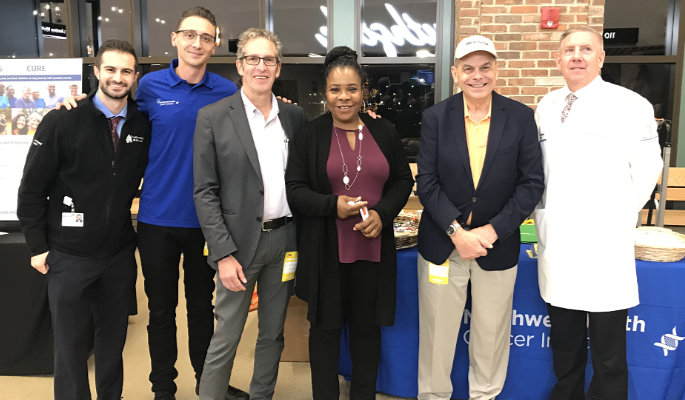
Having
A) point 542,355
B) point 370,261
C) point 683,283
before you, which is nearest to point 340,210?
point 370,261

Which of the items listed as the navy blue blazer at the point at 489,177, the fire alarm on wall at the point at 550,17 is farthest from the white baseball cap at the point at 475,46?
the fire alarm on wall at the point at 550,17

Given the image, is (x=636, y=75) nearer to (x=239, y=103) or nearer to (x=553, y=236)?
(x=553, y=236)

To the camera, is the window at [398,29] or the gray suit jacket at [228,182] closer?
the gray suit jacket at [228,182]

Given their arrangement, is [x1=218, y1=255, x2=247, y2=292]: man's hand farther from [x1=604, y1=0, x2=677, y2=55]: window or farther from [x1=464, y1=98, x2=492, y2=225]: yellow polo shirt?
[x1=604, y1=0, x2=677, y2=55]: window

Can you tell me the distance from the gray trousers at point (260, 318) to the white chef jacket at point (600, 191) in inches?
46.9

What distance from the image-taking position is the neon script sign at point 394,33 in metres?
6.09

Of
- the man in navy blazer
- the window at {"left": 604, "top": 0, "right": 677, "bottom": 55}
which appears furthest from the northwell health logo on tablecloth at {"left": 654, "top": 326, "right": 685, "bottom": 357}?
the window at {"left": 604, "top": 0, "right": 677, "bottom": 55}

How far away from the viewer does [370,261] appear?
211 centimetres

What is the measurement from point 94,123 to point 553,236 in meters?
2.01

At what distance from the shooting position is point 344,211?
1996 mm

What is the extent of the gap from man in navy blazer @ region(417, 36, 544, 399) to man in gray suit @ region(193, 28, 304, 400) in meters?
0.63

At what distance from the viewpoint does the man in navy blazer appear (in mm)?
2045

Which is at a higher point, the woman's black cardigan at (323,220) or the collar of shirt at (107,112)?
the collar of shirt at (107,112)

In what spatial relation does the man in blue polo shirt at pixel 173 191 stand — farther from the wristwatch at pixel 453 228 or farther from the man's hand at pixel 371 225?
the wristwatch at pixel 453 228
